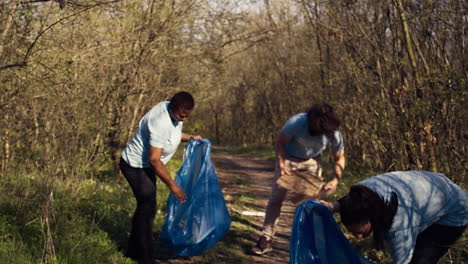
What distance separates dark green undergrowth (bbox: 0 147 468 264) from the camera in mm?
4109

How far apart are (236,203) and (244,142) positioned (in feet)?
41.7

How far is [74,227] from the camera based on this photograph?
4.78 metres

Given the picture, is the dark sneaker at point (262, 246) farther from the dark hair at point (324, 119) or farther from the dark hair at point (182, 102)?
the dark hair at point (182, 102)

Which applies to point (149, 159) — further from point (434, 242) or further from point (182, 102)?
point (434, 242)

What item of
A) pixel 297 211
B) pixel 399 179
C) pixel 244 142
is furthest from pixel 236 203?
pixel 244 142

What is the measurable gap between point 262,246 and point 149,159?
1.72 metres

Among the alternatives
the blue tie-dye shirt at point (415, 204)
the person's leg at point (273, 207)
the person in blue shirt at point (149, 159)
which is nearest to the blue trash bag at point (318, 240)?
the blue tie-dye shirt at point (415, 204)

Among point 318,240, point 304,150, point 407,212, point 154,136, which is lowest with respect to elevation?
point 318,240

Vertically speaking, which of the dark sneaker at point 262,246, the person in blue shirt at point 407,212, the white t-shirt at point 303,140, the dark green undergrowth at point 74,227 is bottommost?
the dark sneaker at point 262,246

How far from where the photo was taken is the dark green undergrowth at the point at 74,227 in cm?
411

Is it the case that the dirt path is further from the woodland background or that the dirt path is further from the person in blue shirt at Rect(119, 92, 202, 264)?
the woodland background

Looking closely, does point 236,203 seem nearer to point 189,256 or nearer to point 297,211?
point 189,256

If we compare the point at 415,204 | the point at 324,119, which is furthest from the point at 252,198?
the point at 415,204

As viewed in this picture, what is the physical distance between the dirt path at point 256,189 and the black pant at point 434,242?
2.13 meters
